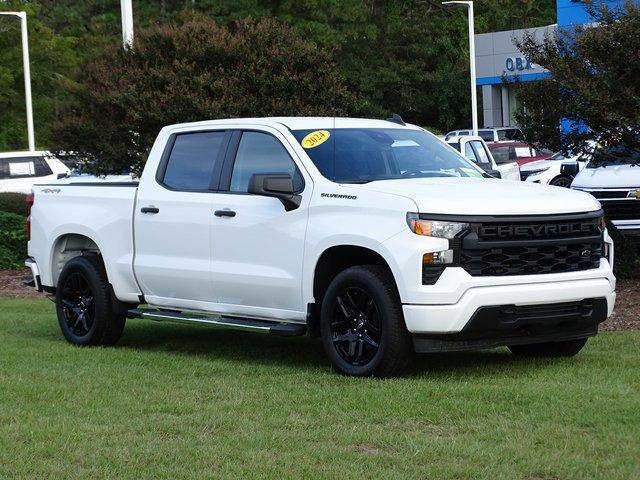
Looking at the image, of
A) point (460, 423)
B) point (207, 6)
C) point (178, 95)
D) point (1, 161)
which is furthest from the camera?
point (207, 6)

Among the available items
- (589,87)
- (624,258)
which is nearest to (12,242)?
(624,258)

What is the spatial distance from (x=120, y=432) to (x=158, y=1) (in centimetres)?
5047

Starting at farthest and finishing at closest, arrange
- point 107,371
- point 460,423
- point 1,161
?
point 1,161 < point 107,371 < point 460,423

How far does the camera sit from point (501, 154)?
31.2 metres

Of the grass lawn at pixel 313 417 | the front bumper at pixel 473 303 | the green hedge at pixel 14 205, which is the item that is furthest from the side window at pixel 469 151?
the front bumper at pixel 473 303

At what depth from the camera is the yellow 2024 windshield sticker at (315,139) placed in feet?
31.9

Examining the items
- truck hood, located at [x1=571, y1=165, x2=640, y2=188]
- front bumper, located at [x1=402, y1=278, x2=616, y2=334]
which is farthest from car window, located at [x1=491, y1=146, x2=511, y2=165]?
front bumper, located at [x1=402, y1=278, x2=616, y2=334]

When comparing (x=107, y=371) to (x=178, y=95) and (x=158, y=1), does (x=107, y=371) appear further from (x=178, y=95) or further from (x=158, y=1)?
(x=158, y=1)

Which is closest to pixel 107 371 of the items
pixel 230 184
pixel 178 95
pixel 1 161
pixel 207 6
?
pixel 230 184

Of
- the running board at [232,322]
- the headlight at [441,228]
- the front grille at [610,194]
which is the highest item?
the headlight at [441,228]

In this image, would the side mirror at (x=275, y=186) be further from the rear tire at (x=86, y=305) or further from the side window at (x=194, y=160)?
the rear tire at (x=86, y=305)

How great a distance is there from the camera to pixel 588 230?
9.06 meters

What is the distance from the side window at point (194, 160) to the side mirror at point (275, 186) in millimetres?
1007

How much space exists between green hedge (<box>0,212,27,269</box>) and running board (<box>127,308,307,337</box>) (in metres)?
9.25
